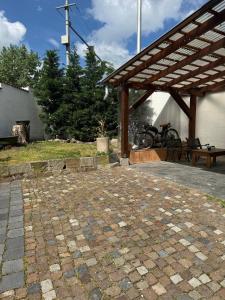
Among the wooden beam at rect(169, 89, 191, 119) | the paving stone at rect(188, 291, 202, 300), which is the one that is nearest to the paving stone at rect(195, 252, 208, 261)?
the paving stone at rect(188, 291, 202, 300)

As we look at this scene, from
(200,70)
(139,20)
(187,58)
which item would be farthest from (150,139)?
(139,20)

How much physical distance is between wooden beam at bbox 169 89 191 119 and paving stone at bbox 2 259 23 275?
315 inches

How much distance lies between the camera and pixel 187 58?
6402 mm

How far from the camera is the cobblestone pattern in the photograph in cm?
240

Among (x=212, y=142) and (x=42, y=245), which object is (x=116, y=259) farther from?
(x=212, y=142)

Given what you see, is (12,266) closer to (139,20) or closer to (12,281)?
(12,281)

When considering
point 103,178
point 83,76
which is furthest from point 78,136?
point 103,178

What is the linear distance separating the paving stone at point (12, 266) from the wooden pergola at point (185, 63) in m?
4.75

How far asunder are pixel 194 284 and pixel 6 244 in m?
2.22

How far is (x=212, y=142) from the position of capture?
376 inches

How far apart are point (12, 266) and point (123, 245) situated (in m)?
1.26

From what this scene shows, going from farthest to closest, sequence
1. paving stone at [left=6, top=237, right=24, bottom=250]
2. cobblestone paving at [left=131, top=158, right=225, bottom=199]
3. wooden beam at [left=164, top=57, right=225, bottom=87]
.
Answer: wooden beam at [left=164, top=57, right=225, bottom=87], cobblestone paving at [left=131, top=158, right=225, bottom=199], paving stone at [left=6, top=237, right=24, bottom=250]

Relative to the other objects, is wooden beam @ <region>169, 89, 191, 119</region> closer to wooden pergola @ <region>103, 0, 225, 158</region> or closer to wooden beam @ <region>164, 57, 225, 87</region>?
wooden pergola @ <region>103, 0, 225, 158</region>

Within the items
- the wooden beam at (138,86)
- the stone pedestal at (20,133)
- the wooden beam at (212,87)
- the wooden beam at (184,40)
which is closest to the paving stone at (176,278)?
the wooden beam at (184,40)
